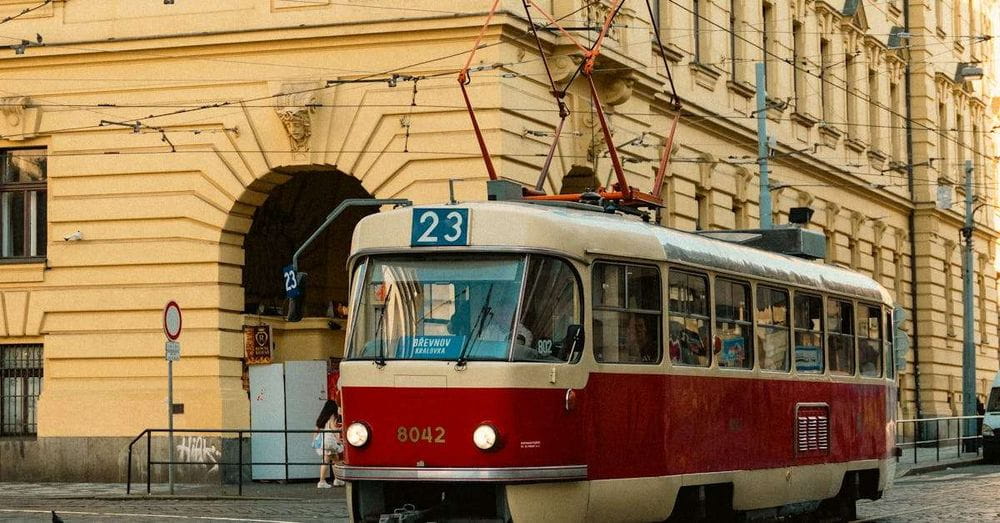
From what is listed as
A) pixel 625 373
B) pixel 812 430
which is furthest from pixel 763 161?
pixel 625 373

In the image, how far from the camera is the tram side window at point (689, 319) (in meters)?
16.2

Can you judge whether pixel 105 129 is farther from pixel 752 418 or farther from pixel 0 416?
pixel 752 418

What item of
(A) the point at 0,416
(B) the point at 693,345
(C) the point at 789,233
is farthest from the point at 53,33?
(B) the point at 693,345

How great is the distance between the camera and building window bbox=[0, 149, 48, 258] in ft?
103

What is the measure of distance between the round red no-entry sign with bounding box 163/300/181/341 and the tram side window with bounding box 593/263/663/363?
1171 centimetres

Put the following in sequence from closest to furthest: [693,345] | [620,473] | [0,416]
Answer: [620,473]
[693,345]
[0,416]

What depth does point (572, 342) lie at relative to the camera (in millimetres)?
14695

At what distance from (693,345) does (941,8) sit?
4107cm

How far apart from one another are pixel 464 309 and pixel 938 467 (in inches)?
966

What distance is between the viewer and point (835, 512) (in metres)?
20.9

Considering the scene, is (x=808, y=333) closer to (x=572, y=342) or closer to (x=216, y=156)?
(x=572, y=342)

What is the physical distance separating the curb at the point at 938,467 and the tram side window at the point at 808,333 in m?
14.6

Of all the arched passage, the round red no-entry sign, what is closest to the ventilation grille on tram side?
the round red no-entry sign

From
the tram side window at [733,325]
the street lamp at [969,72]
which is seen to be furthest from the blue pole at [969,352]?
the tram side window at [733,325]
